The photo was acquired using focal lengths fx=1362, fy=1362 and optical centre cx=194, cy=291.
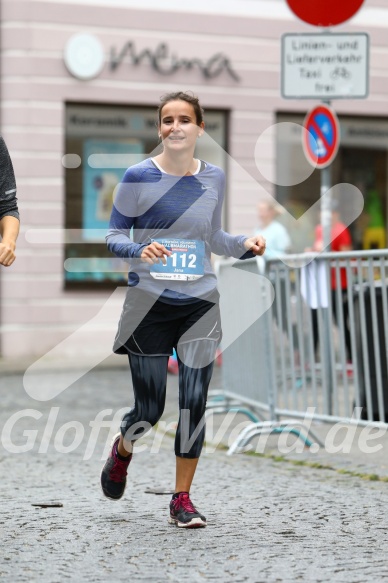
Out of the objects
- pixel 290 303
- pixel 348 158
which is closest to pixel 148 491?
pixel 290 303

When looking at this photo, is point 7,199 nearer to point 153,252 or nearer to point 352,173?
point 153,252

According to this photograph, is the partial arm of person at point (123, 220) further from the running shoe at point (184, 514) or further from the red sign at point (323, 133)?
the red sign at point (323, 133)

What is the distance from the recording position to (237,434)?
928 centimetres

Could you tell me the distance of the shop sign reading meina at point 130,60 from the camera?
16844 millimetres

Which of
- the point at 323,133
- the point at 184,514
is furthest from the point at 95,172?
the point at 184,514

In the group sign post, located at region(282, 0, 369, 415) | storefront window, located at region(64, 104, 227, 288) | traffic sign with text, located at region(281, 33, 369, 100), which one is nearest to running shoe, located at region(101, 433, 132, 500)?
sign post, located at region(282, 0, 369, 415)

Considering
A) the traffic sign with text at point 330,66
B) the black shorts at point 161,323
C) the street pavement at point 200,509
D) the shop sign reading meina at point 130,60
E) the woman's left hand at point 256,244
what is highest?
the shop sign reading meina at point 130,60

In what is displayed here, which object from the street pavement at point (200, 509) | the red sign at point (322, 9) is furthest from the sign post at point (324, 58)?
the street pavement at point (200, 509)

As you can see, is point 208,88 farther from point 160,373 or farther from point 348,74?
point 160,373

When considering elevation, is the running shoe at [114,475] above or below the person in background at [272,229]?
below

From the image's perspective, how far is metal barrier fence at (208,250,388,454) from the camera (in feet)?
26.6

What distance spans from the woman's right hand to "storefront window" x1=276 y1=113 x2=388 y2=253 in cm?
1247

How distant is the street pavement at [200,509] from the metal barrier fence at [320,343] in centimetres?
28

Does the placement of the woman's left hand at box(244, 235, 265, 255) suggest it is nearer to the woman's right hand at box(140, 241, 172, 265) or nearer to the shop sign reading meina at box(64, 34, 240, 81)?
the woman's right hand at box(140, 241, 172, 265)
